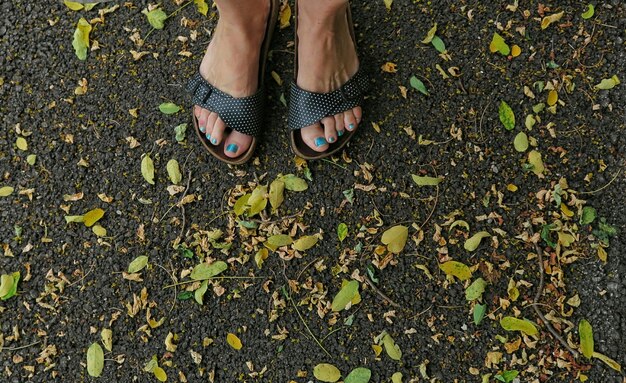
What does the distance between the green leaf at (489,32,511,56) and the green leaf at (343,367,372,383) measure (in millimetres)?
963

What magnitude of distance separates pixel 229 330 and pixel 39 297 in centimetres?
54

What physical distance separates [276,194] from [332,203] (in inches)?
6.2

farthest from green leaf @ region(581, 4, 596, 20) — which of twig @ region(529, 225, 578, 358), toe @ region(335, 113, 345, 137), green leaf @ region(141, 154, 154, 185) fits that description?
green leaf @ region(141, 154, 154, 185)

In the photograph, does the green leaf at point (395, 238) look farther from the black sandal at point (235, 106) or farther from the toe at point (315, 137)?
the black sandal at point (235, 106)

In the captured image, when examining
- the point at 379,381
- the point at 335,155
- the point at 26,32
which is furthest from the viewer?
the point at 26,32

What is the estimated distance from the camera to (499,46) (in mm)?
1682

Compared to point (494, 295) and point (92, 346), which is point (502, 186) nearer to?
point (494, 295)

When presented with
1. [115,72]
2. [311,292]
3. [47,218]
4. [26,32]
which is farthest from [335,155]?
[26,32]

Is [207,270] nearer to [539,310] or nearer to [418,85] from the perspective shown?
[418,85]

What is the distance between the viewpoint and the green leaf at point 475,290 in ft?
5.10

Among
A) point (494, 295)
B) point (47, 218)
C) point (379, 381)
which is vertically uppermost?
point (47, 218)

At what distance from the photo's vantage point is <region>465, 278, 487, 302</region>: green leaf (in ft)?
5.10

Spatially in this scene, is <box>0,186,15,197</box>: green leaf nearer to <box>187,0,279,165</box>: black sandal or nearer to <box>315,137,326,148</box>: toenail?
<box>187,0,279,165</box>: black sandal

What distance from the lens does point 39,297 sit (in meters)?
1.63
